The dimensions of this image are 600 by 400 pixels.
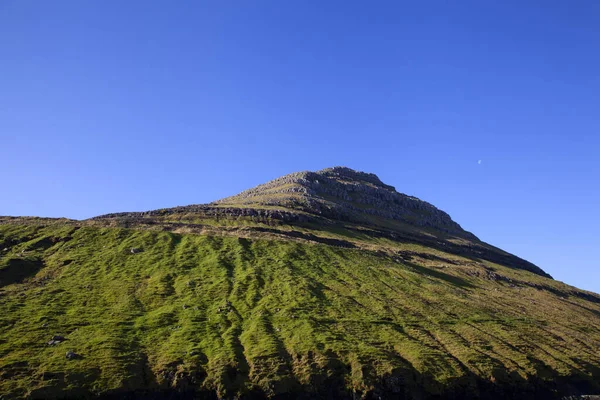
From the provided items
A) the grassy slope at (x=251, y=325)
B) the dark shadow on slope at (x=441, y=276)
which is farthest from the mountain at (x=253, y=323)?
the dark shadow on slope at (x=441, y=276)

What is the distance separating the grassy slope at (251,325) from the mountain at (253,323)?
0.29 meters

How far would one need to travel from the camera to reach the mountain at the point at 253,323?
55.0 meters

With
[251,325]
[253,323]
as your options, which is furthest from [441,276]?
[251,325]

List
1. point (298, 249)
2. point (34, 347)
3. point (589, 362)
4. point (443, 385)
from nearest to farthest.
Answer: point (34, 347)
point (443, 385)
point (589, 362)
point (298, 249)

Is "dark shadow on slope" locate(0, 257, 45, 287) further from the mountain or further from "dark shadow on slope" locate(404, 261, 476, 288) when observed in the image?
"dark shadow on slope" locate(404, 261, 476, 288)

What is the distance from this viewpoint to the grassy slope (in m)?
55.4

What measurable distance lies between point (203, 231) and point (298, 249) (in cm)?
2784

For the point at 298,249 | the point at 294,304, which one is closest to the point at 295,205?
the point at 298,249

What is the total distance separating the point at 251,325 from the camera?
70.3 m

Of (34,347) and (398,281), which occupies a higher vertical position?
(398,281)

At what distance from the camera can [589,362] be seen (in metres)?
78.8

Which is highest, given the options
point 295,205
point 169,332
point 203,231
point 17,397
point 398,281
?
point 295,205

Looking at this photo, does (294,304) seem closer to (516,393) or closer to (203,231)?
(516,393)

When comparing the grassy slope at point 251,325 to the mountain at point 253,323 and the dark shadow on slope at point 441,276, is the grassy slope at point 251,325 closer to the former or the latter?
the mountain at point 253,323
